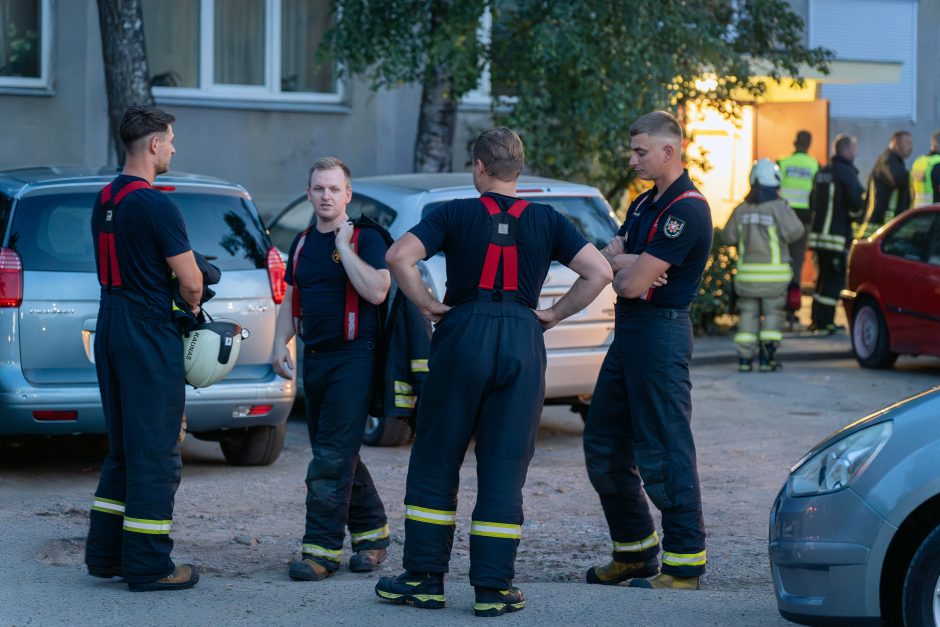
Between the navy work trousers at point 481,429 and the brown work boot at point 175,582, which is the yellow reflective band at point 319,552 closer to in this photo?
the brown work boot at point 175,582

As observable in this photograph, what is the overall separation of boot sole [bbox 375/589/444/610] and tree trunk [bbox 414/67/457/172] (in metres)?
8.91

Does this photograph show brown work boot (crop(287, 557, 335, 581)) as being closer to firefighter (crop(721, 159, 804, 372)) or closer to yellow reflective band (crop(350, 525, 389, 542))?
yellow reflective band (crop(350, 525, 389, 542))

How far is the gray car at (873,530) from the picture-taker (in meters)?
4.52

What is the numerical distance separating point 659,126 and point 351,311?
151cm

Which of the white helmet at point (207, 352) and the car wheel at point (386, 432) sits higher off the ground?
the white helmet at point (207, 352)

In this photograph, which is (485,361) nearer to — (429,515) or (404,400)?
(429,515)

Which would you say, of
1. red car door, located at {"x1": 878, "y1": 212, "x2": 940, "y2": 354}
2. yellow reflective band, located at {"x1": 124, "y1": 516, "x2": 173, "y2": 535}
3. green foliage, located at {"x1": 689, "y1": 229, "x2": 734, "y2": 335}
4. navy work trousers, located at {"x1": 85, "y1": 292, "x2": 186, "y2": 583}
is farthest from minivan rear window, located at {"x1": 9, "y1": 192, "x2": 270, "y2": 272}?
green foliage, located at {"x1": 689, "y1": 229, "x2": 734, "y2": 335}

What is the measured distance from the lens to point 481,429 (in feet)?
17.7

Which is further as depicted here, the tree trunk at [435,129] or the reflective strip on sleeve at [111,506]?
the tree trunk at [435,129]

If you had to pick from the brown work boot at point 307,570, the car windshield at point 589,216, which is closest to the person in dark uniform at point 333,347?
the brown work boot at point 307,570

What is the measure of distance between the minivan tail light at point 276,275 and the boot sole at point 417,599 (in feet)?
9.98

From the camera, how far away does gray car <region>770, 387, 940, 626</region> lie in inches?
178

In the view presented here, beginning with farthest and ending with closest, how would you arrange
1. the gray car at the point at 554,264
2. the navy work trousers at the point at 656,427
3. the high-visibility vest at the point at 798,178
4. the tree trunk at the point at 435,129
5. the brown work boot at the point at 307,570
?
the high-visibility vest at the point at 798,178 → the tree trunk at the point at 435,129 → the gray car at the point at 554,264 → the brown work boot at the point at 307,570 → the navy work trousers at the point at 656,427

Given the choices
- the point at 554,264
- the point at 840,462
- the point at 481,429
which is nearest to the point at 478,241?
the point at 481,429
